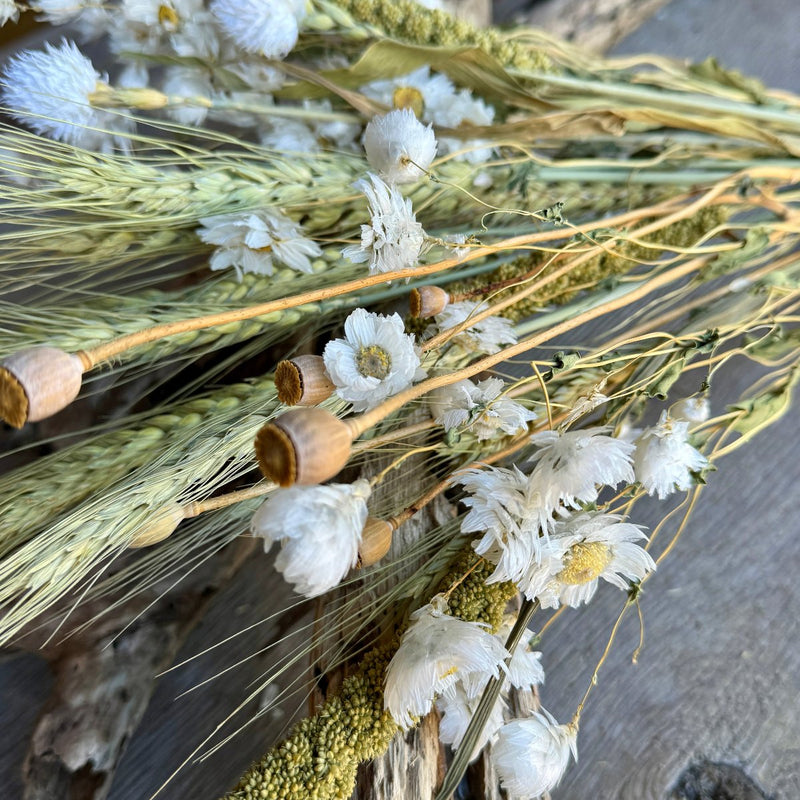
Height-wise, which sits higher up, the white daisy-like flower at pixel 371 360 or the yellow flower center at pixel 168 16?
the yellow flower center at pixel 168 16

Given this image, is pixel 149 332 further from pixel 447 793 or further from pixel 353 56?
pixel 353 56

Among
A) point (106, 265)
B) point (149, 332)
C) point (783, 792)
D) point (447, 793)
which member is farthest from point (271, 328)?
point (783, 792)

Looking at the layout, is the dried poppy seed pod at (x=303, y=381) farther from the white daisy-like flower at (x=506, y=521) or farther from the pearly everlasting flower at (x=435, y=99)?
the pearly everlasting flower at (x=435, y=99)

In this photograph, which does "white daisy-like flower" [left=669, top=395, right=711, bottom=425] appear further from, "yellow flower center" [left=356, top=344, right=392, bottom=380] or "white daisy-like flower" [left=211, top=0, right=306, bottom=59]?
"white daisy-like flower" [left=211, top=0, right=306, bottom=59]

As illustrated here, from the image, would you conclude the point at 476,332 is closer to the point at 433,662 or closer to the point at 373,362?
the point at 373,362

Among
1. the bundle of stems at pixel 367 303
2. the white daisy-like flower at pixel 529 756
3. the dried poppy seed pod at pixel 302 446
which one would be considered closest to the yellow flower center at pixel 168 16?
the bundle of stems at pixel 367 303
